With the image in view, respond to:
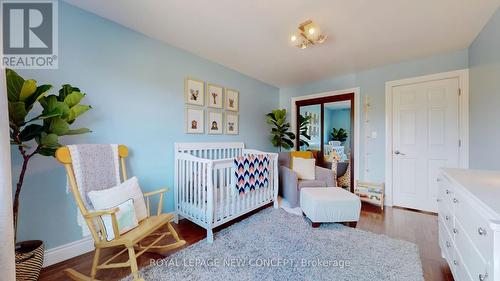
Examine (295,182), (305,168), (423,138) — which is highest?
(423,138)

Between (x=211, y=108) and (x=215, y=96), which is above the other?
(x=215, y=96)

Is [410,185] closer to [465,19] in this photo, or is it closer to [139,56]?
[465,19]

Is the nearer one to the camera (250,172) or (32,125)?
(32,125)

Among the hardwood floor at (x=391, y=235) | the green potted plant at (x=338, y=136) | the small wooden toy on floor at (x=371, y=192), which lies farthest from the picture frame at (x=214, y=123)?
the small wooden toy on floor at (x=371, y=192)

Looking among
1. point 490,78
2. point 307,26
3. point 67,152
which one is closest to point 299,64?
point 307,26

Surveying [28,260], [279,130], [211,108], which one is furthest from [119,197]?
[279,130]

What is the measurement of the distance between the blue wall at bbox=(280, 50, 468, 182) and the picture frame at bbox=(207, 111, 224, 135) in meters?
2.18

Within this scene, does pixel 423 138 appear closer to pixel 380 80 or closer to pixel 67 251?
pixel 380 80

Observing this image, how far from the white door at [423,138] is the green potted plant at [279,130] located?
1794mm

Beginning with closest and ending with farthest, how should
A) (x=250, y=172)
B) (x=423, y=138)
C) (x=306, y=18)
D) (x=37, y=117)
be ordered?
1. (x=37, y=117)
2. (x=306, y=18)
3. (x=250, y=172)
4. (x=423, y=138)

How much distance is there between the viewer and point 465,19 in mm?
1878

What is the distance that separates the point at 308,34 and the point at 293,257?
7.05ft

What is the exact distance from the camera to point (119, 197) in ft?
5.08

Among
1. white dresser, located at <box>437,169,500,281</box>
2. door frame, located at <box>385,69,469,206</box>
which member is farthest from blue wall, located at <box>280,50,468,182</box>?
white dresser, located at <box>437,169,500,281</box>
